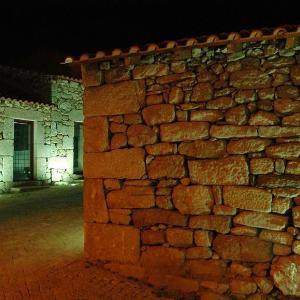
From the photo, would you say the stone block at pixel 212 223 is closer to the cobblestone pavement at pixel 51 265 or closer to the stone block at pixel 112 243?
the stone block at pixel 112 243

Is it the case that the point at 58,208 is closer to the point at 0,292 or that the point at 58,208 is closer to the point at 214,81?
the point at 0,292

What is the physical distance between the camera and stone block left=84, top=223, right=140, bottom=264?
4176 mm

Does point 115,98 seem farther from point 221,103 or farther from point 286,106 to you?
point 286,106

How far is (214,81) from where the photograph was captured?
12.5ft

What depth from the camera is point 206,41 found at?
12.1 feet

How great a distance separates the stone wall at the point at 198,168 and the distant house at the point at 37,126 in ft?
25.8

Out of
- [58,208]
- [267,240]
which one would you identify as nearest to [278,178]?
[267,240]

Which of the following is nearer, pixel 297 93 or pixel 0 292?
pixel 297 93

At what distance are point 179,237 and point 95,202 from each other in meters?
1.17

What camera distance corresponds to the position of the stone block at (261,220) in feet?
11.4

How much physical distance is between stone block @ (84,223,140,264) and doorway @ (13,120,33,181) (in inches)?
344

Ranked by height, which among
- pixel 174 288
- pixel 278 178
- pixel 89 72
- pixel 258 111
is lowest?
pixel 174 288

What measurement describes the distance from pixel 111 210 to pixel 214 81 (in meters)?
1.97

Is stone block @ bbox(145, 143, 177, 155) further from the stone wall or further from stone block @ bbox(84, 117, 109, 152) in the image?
stone block @ bbox(84, 117, 109, 152)
